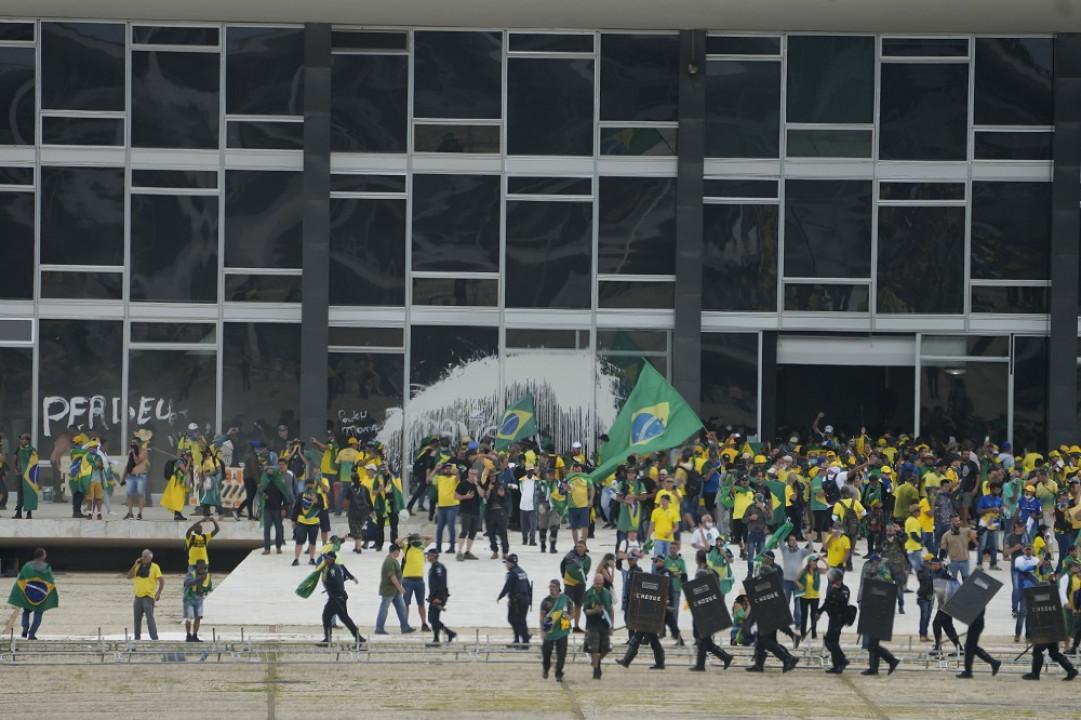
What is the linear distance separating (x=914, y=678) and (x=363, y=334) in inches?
692

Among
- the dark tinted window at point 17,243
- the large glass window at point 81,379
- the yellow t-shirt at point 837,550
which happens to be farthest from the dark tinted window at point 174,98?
the yellow t-shirt at point 837,550

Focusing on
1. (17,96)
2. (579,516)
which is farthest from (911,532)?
(17,96)

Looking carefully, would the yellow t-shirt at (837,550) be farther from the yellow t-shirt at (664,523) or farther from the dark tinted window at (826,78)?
the dark tinted window at (826,78)

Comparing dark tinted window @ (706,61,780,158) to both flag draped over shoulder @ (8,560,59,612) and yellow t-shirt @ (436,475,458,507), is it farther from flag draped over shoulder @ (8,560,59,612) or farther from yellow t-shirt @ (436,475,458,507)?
flag draped over shoulder @ (8,560,59,612)

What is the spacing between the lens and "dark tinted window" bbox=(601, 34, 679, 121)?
3906 cm

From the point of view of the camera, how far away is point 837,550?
2703cm

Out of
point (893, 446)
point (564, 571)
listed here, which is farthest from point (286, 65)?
point (564, 571)

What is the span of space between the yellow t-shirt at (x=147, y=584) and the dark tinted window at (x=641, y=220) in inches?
618

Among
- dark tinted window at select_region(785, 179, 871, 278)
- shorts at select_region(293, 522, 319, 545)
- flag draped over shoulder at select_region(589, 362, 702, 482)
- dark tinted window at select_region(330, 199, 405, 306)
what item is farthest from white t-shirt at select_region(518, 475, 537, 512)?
A: dark tinted window at select_region(785, 179, 871, 278)

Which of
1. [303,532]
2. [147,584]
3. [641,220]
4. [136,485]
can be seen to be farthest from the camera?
[641,220]

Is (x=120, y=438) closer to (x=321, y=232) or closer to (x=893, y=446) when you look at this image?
(x=321, y=232)

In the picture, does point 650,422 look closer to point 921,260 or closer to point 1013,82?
point 921,260

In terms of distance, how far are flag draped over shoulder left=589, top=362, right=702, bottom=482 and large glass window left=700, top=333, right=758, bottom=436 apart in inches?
259

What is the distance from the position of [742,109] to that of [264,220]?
32.3 feet
